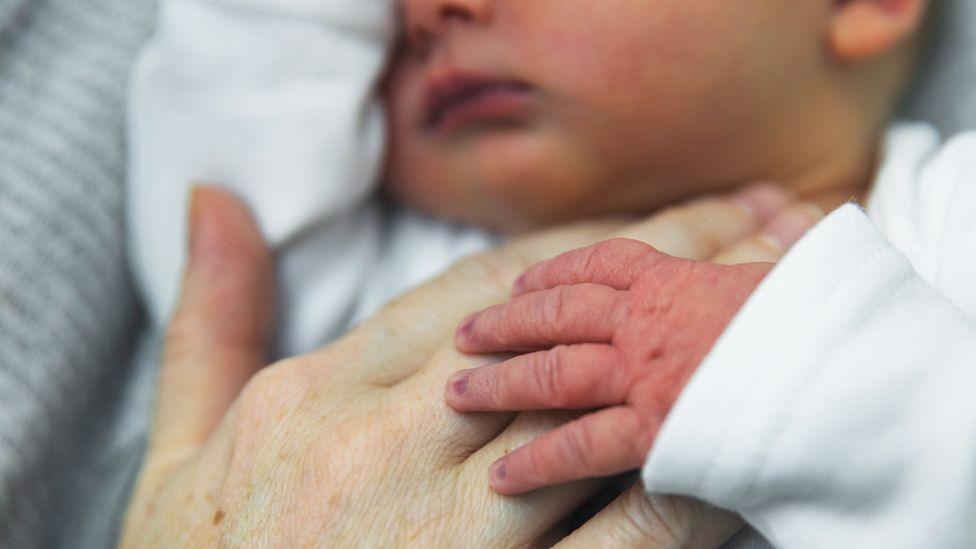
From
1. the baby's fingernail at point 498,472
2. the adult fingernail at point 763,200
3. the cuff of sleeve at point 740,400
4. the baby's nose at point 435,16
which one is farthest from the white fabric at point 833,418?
the baby's nose at point 435,16

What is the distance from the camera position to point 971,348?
52 centimetres

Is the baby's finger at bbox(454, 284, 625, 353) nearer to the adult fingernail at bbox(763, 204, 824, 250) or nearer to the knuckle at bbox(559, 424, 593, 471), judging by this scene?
the knuckle at bbox(559, 424, 593, 471)

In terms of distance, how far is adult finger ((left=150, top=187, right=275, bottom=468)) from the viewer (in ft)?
2.81

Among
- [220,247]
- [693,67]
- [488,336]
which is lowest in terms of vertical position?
[220,247]

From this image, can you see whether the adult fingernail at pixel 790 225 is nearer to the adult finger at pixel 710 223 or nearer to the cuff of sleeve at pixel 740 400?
the adult finger at pixel 710 223

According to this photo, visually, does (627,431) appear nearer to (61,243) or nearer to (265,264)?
(265,264)

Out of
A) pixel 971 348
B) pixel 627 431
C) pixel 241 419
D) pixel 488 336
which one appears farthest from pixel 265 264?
pixel 971 348

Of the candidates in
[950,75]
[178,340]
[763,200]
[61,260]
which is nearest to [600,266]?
[763,200]

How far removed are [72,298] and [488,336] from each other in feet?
1.74

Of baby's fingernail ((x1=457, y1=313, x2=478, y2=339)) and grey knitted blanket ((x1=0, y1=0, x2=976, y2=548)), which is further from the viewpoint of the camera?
grey knitted blanket ((x1=0, y1=0, x2=976, y2=548))

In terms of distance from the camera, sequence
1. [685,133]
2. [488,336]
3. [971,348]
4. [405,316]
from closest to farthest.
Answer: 1. [971,348]
2. [488,336]
3. [405,316]
4. [685,133]

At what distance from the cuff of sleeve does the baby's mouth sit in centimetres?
46

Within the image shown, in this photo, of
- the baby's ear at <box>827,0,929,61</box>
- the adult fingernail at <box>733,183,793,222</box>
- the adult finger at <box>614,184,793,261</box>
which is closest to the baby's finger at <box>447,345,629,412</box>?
the adult finger at <box>614,184,793,261</box>

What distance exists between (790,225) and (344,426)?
451mm
